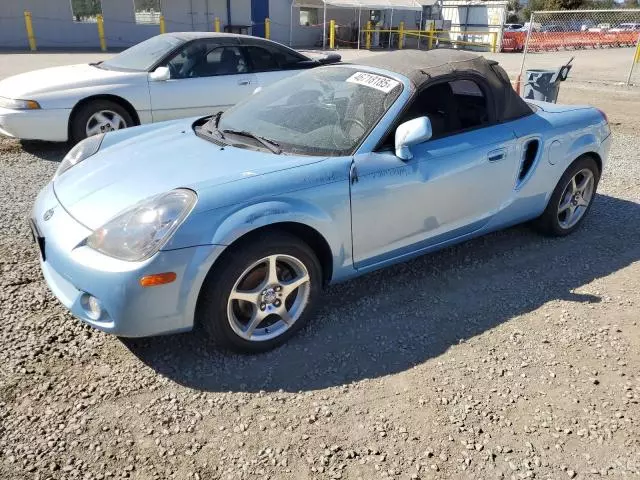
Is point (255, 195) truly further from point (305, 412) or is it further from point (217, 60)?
point (217, 60)

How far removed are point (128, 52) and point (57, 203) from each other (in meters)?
5.02

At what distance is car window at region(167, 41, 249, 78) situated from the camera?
6.70 meters

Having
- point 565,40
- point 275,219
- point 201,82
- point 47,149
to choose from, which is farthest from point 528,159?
point 565,40

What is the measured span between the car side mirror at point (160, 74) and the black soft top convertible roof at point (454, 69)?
3.43m

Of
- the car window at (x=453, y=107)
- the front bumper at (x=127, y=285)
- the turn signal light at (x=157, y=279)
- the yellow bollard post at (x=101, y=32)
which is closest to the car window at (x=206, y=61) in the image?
the car window at (x=453, y=107)

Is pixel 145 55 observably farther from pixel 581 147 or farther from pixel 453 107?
pixel 581 147

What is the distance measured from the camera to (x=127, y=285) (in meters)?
2.42

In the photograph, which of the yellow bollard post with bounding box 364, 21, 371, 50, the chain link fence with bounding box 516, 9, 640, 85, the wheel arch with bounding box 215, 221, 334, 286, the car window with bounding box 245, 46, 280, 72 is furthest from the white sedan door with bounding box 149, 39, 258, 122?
the yellow bollard post with bounding box 364, 21, 371, 50

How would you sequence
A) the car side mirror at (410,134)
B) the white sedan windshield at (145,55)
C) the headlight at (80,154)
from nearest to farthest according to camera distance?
1. the car side mirror at (410,134)
2. the headlight at (80,154)
3. the white sedan windshield at (145,55)

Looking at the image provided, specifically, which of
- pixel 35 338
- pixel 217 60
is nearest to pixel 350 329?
pixel 35 338

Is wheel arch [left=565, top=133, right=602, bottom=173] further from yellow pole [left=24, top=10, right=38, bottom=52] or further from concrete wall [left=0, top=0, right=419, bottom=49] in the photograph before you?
concrete wall [left=0, top=0, right=419, bottom=49]

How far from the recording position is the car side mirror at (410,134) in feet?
9.82

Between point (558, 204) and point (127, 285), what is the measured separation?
3431mm

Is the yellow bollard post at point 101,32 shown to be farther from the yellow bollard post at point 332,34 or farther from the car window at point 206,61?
the car window at point 206,61
